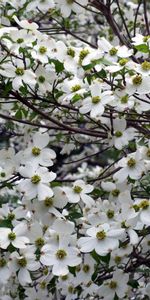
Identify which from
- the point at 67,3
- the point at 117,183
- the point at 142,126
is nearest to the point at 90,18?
the point at 67,3

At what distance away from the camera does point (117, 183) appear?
157 cm

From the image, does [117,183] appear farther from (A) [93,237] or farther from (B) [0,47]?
(B) [0,47]

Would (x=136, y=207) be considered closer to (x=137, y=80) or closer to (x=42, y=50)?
(x=137, y=80)

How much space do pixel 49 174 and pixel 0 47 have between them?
406mm

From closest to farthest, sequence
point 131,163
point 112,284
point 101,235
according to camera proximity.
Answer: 1. point 101,235
2. point 131,163
3. point 112,284

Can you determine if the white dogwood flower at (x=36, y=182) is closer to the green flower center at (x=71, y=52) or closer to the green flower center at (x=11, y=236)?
the green flower center at (x=11, y=236)

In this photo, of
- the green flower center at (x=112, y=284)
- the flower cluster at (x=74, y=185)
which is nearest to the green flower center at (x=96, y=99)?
the flower cluster at (x=74, y=185)

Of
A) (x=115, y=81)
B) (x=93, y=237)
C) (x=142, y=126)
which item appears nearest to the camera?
(x=93, y=237)

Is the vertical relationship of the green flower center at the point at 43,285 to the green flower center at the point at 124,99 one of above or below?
below

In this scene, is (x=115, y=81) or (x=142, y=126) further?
(x=142, y=126)

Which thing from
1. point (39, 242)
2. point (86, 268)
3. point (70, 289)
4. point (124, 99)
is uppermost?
point (124, 99)

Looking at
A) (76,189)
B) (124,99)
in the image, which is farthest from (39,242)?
(124,99)

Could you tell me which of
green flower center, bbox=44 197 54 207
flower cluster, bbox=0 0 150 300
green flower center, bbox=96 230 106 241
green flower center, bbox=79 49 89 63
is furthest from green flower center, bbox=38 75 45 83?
green flower center, bbox=96 230 106 241

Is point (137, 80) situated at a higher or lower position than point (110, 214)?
higher
